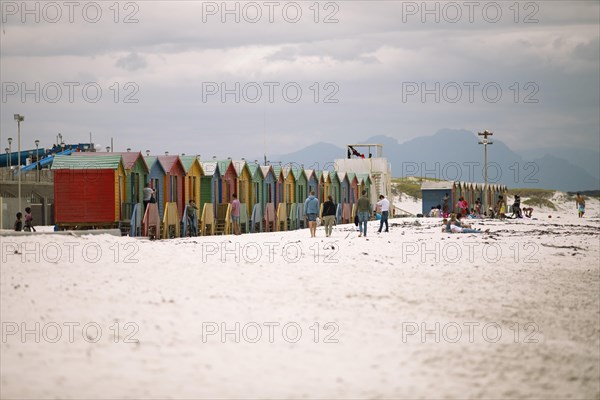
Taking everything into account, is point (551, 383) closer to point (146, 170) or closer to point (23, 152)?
point (146, 170)

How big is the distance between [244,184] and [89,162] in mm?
11144

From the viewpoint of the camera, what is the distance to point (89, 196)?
26797mm

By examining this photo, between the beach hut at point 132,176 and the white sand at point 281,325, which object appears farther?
the beach hut at point 132,176

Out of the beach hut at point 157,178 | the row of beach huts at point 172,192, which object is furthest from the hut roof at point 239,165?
the beach hut at point 157,178

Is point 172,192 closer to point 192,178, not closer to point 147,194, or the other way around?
point 192,178

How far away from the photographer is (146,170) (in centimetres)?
2953

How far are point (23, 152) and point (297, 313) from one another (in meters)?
65.3

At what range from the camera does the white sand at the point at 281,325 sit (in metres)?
9.57

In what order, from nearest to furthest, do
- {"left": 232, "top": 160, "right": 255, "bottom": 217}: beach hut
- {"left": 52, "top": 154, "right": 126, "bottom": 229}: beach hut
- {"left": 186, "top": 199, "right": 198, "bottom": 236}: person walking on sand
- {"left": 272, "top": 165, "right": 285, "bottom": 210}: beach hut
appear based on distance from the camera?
1. {"left": 52, "top": 154, "right": 126, "bottom": 229}: beach hut
2. {"left": 186, "top": 199, "right": 198, "bottom": 236}: person walking on sand
3. {"left": 232, "top": 160, "right": 255, "bottom": 217}: beach hut
4. {"left": 272, "top": 165, "right": 285, "bottom": 210}: beach hut

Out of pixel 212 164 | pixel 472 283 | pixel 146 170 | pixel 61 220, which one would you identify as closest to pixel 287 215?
pixel 212 164

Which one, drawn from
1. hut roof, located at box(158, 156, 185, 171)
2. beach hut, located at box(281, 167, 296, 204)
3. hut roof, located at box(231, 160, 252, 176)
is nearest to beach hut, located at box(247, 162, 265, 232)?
hut roof, located at box(231, 160, 252, 176)

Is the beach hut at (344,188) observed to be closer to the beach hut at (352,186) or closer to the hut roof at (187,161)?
the beach hut at (352,186)

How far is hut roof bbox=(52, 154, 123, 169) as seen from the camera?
88.3 ft

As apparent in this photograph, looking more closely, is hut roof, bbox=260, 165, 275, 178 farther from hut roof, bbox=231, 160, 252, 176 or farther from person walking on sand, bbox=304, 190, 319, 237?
person walking on sand, bbox=304, 190, 319, 237
